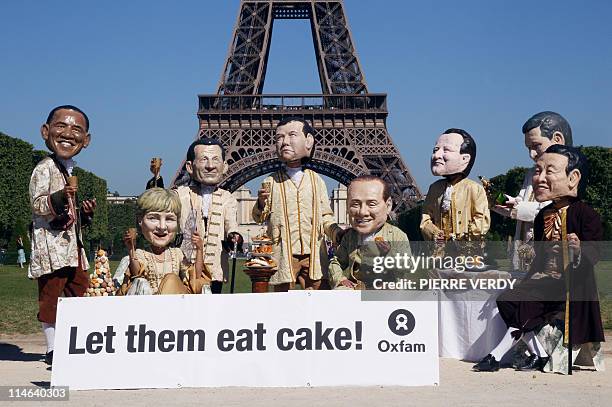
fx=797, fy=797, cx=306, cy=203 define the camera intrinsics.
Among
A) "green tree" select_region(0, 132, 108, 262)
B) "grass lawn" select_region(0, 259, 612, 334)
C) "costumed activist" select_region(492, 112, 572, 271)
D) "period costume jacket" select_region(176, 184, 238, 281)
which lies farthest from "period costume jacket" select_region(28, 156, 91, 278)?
"green tree" select_region(0, 132, 108, 262)

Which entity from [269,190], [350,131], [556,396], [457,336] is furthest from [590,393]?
[350,131]

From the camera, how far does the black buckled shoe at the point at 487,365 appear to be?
248 inches

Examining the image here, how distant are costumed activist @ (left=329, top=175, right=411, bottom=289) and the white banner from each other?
94cm

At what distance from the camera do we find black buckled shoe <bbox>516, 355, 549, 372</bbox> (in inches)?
252

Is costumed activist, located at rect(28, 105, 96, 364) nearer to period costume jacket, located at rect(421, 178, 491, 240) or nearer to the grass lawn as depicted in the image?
the grass lawn

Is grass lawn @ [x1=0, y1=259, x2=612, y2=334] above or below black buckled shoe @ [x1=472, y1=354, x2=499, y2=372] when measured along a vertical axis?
above

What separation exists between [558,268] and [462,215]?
1080mm

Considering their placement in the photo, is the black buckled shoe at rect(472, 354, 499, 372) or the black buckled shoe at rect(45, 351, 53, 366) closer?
the black buckled shoe at rect(472, 354, 499, 372)

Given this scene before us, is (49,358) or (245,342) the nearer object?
(245,342)

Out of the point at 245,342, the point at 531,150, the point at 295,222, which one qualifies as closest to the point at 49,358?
the point at 245,342

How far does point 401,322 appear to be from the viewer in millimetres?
5457

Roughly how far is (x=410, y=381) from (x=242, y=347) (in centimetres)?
116

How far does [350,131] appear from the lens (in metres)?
43.4

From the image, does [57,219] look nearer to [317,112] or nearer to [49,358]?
[49,358]
